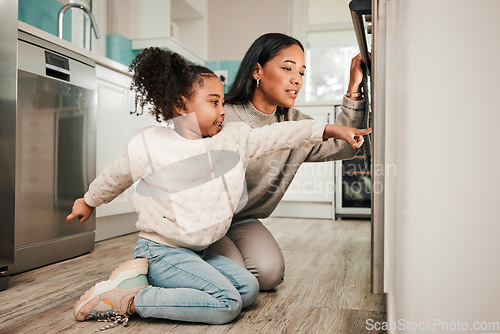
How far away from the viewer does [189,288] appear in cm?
103

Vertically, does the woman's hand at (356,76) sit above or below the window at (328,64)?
below

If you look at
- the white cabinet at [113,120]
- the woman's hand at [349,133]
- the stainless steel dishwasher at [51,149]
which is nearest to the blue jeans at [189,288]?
the woman's hand at [349,133]

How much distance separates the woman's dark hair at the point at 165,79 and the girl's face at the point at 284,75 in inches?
9.4

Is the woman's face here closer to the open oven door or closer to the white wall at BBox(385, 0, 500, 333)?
the open oven door

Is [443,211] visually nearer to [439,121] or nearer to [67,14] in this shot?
[439,121]

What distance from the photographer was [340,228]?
2.78 m

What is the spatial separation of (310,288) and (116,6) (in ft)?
8.46

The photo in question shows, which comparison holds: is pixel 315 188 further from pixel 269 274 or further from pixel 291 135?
pixel 291 135

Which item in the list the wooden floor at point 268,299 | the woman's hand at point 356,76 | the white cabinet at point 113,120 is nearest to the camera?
the wooden floor at point 268,299

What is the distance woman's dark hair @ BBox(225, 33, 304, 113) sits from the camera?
1314 millimetres

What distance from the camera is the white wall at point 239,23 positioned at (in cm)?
408

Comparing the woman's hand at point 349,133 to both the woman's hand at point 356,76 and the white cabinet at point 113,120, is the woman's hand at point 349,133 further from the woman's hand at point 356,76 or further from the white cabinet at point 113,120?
the white cabinet at point 113,120

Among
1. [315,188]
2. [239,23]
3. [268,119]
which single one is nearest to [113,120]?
[268,119]

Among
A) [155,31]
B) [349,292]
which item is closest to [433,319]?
[349,292]
